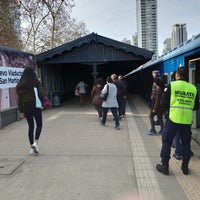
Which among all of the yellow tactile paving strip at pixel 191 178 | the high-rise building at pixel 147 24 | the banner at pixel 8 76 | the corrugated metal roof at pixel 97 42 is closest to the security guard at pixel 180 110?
the yellow tactile paving strip at pixel 191 178

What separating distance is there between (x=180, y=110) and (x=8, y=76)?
6.58 meters

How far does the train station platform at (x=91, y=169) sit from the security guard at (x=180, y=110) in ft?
1.24

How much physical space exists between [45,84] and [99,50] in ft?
11.5

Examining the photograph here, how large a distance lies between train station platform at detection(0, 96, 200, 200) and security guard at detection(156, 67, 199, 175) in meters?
0.38

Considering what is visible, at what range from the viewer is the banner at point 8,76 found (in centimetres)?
840

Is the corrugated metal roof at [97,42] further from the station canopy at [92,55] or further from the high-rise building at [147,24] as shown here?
the high-rise building at [147,24]

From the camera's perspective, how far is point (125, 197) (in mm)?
3424

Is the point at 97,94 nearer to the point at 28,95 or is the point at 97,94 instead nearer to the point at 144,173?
the point at 28,95

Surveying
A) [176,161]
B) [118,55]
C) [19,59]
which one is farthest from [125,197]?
[118,55]

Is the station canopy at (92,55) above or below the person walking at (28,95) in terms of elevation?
above

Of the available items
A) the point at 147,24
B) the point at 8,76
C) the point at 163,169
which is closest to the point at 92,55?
the point at 8,76

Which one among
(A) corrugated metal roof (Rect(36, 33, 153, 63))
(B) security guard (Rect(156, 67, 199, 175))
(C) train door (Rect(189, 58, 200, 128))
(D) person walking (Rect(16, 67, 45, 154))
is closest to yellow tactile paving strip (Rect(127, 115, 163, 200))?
(B) security guard (Rect(156, 67, 199, 175))

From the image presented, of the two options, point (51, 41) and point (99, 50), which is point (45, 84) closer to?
point (99, 50)

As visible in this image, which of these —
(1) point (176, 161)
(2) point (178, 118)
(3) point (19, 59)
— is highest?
(3) point (19, 59)
